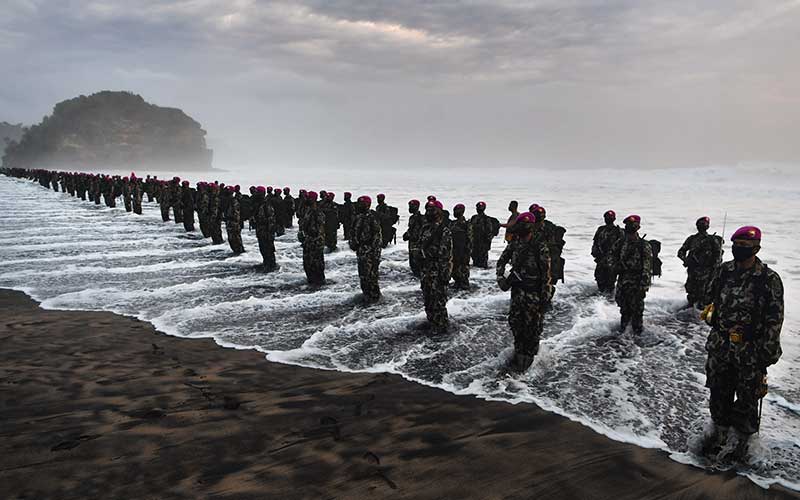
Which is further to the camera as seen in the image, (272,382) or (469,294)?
(469,294)

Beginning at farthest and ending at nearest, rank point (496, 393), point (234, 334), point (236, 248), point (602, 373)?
point (236, 248)
point (234, 334)
point (602, 373)
point (496, 393)

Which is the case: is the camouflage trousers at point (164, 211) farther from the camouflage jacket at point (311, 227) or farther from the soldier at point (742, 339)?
the soldier at point (742, 339)

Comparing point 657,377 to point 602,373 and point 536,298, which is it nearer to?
point 602,373

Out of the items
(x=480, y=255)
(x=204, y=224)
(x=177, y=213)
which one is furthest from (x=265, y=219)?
(x=177, y=213)

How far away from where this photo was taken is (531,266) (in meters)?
6.09

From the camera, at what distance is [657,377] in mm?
6445

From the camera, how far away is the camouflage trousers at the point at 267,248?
1278 cm

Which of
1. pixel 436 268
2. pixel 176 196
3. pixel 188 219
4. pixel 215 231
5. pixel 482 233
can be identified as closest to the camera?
pixel 436 268

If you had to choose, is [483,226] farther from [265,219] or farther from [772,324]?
[772,324]

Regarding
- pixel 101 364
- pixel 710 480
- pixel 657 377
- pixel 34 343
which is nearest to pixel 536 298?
pixel 657 377

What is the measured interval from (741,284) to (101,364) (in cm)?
703

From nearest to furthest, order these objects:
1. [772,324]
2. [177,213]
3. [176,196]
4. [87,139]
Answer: [772,324]
[176,196]
[177,213]
[87,139]

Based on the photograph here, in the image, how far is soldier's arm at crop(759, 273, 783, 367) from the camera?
13.3 ft

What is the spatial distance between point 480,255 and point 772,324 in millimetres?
9502
